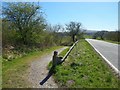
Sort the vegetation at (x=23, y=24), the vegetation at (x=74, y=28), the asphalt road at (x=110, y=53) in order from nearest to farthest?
the asphalt road at (x=110, y=53), the vegetation at (x=23, y=24), the vegetation at (x=74, y=28)

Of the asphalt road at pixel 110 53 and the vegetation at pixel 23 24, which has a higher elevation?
the vegetation at pixel 23 24

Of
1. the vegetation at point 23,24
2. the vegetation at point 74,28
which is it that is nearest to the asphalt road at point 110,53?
the vegetation at point 23,24

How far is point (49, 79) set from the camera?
344 inches

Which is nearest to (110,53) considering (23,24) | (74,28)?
(23,24)

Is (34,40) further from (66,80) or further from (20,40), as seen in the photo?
(66,80)

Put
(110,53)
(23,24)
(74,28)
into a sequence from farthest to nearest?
(74,28), (23,24), (110,53)

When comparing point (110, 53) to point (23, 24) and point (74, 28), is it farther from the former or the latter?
point (74, 28)

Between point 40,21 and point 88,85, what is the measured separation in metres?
19.0

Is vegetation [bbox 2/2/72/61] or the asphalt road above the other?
vegetation [bbox 2/2/72/61]

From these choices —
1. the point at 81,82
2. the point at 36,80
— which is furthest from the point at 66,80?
the point at 36,80

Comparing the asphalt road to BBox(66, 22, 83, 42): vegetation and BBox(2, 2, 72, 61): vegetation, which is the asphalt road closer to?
BBox(2, 2, 72, 61): vegetation

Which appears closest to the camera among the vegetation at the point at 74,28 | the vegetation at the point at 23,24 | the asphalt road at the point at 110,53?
the asphalt road at the point at 110,53

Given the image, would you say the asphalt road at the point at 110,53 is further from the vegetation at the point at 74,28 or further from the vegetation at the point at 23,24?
the vegetation at the point at 74,28

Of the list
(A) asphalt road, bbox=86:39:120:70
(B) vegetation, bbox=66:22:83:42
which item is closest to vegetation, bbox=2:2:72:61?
(A) asphalt road, bbox=86:39:120:70
